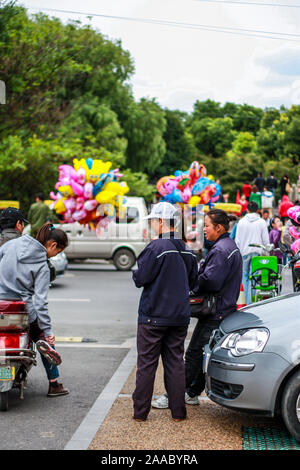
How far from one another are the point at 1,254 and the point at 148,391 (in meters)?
1.92

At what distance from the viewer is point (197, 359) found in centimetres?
620

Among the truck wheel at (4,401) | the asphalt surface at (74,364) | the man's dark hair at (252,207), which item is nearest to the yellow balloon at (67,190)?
the asphalt surface at (74,364)

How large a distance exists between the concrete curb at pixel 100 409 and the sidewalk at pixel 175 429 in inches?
2.3

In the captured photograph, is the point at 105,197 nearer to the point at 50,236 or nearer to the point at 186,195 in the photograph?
the point at 186,195

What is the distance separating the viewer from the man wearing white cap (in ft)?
18.3

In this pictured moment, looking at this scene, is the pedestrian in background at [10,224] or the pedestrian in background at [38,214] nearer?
the pedestrian in background at [10,224]

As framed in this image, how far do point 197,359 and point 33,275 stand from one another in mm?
1699

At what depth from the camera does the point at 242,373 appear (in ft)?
17.0

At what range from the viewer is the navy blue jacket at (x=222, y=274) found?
19.7 feet

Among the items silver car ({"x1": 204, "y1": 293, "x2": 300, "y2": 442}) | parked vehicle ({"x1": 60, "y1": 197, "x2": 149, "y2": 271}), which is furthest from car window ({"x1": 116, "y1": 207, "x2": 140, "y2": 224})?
silver car ({"x1": 204, "y1": 293, "x2": 300, "y2": 442})

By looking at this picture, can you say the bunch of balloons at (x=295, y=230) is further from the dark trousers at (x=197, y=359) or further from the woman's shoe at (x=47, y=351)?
the woman's shoe at (x=47, y=351)

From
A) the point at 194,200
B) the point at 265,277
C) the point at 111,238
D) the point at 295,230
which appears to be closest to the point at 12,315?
the point at 295,230

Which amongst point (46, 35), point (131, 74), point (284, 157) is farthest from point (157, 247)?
point (284, 157)

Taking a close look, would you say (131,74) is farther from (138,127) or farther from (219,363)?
(219,363)
